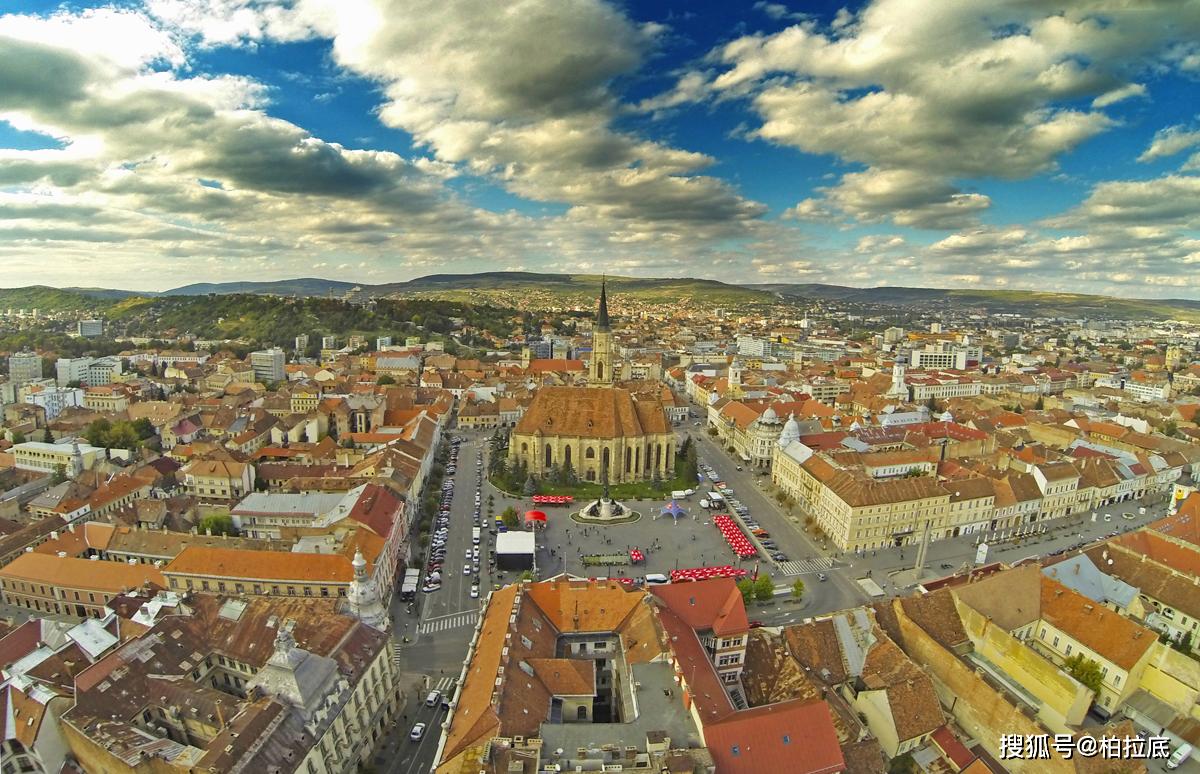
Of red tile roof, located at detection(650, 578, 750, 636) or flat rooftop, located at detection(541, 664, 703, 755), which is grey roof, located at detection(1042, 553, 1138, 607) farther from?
flat rooftop, located at detection(541, 664, 703, 755)

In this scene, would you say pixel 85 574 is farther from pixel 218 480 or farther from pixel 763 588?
pixel 763 588

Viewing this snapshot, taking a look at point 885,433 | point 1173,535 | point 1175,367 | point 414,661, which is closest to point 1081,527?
point 1173,535

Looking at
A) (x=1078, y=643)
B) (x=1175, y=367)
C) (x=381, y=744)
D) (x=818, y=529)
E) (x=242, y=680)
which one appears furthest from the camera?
(x=1175, y=367)

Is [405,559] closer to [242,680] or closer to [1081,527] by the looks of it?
[242,680]

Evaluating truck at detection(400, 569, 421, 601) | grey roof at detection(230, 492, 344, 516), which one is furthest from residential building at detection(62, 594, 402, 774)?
A: grey roof at detection(230, 492, 344, 516)

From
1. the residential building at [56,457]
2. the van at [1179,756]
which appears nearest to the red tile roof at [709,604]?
the van at [1179,756]

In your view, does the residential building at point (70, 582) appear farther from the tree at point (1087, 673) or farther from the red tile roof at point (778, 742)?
the tree at point (1087, 673)
